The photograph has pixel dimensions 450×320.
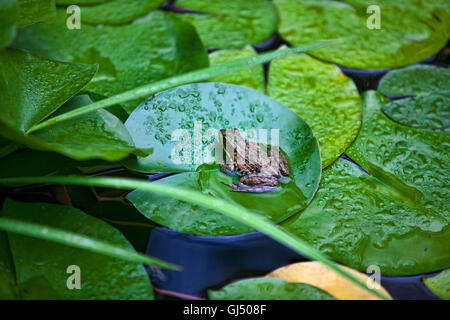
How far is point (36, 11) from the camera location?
1.26 meters

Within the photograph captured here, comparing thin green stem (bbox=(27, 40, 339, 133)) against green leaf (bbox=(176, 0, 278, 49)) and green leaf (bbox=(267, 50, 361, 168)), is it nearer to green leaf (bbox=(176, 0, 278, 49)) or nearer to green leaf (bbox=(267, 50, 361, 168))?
green leaf (bbox=(267, 50, 361, 168))

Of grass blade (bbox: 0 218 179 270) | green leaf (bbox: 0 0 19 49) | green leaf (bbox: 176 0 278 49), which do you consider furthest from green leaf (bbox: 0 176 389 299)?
green leaf (bbox: 176 0 278 49)

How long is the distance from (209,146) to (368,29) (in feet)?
3.32

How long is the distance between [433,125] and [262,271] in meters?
0.83

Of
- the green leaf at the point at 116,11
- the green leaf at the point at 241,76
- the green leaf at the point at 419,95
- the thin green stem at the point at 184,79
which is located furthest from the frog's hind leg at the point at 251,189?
the green leaf at the point at 116,11

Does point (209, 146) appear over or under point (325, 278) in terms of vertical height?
over

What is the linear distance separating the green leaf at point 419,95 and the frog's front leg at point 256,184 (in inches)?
22.7

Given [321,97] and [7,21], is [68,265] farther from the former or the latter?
[321,97]

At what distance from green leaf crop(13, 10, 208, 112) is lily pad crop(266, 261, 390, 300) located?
768mm

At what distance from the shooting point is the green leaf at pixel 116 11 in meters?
1.66

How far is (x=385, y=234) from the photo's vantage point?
1.13m

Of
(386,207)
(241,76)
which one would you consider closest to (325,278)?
(386,207)
